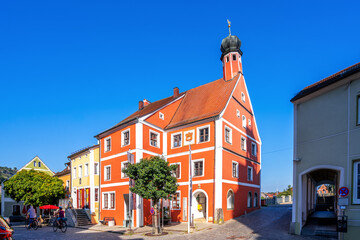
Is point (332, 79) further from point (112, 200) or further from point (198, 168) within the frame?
point (112, 200)

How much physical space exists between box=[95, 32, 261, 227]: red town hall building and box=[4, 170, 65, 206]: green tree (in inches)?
291

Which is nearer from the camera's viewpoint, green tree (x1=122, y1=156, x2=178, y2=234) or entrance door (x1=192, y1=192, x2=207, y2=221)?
green tree (x1=122, y1=156, x2=178, y2=234)

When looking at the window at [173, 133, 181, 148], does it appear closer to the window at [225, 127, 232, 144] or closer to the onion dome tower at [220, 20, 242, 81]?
the window at [225, 127, 232, 144]

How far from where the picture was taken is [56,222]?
21.2 m

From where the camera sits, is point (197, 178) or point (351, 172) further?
point (197, 178)

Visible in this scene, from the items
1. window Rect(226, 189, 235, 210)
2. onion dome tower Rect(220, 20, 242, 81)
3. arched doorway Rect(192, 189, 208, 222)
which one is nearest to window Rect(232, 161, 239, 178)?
window Rect(226, 189, 235, 210)

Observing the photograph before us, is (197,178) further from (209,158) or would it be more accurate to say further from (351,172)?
(351,172)

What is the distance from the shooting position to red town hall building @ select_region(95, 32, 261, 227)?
76.8 feet

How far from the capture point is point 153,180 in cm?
1808

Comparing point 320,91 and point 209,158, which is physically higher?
point 320,91

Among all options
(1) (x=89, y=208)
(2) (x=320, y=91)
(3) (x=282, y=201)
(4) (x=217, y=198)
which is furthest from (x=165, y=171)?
(3) (x=282, y=201)

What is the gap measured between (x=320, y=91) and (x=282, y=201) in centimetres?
3190

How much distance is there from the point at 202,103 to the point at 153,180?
1209 cm

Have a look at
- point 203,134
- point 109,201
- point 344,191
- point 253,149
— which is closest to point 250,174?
point 253,149
